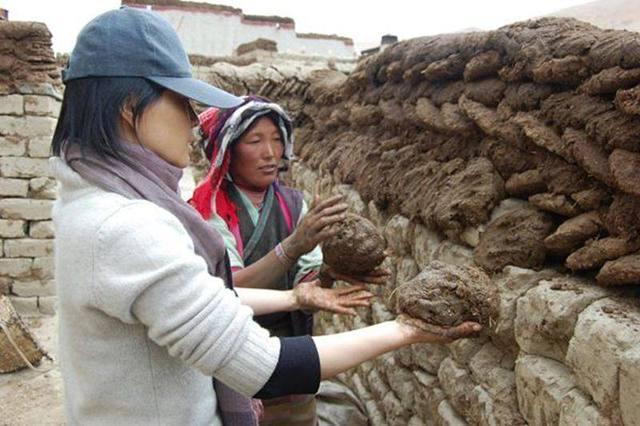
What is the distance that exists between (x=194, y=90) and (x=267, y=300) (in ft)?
2.55

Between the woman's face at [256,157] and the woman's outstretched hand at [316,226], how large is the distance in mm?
337

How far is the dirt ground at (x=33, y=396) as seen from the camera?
3.72 metres

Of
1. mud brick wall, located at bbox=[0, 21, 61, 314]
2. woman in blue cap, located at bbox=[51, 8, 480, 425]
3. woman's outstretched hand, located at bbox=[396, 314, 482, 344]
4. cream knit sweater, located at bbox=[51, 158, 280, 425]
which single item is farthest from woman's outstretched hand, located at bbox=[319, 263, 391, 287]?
mud brick wall, located at bbox=[0, 21, 61, 314]

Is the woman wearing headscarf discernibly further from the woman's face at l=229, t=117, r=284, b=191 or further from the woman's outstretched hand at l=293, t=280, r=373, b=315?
the woman's outstretched hand at l=293, t=280, r=373, b=315

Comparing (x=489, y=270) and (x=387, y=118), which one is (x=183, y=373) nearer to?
(x=489, y=270)

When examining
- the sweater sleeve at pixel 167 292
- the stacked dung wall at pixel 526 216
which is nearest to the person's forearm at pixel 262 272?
the stacked dung wall at pixel 526 216

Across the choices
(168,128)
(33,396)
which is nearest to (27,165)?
(33,396)

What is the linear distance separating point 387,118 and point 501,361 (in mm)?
1776

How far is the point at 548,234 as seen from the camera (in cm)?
177

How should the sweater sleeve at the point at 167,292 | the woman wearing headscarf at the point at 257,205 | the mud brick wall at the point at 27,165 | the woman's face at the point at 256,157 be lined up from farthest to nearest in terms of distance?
the mud brick wall at the point at 27,165 < the woman's face at the point at 256,157 < the woman wearing headscarf at the point at 257,205 < the sweater sleeve at the point at 167,292

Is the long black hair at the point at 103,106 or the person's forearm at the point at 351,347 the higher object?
the long black hair at the point at 103,106

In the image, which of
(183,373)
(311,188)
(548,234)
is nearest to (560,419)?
(548,234)

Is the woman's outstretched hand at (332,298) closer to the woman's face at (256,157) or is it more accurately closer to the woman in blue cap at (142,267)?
the woman in blue cap at (142,267)

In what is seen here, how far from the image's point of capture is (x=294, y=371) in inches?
48.4
